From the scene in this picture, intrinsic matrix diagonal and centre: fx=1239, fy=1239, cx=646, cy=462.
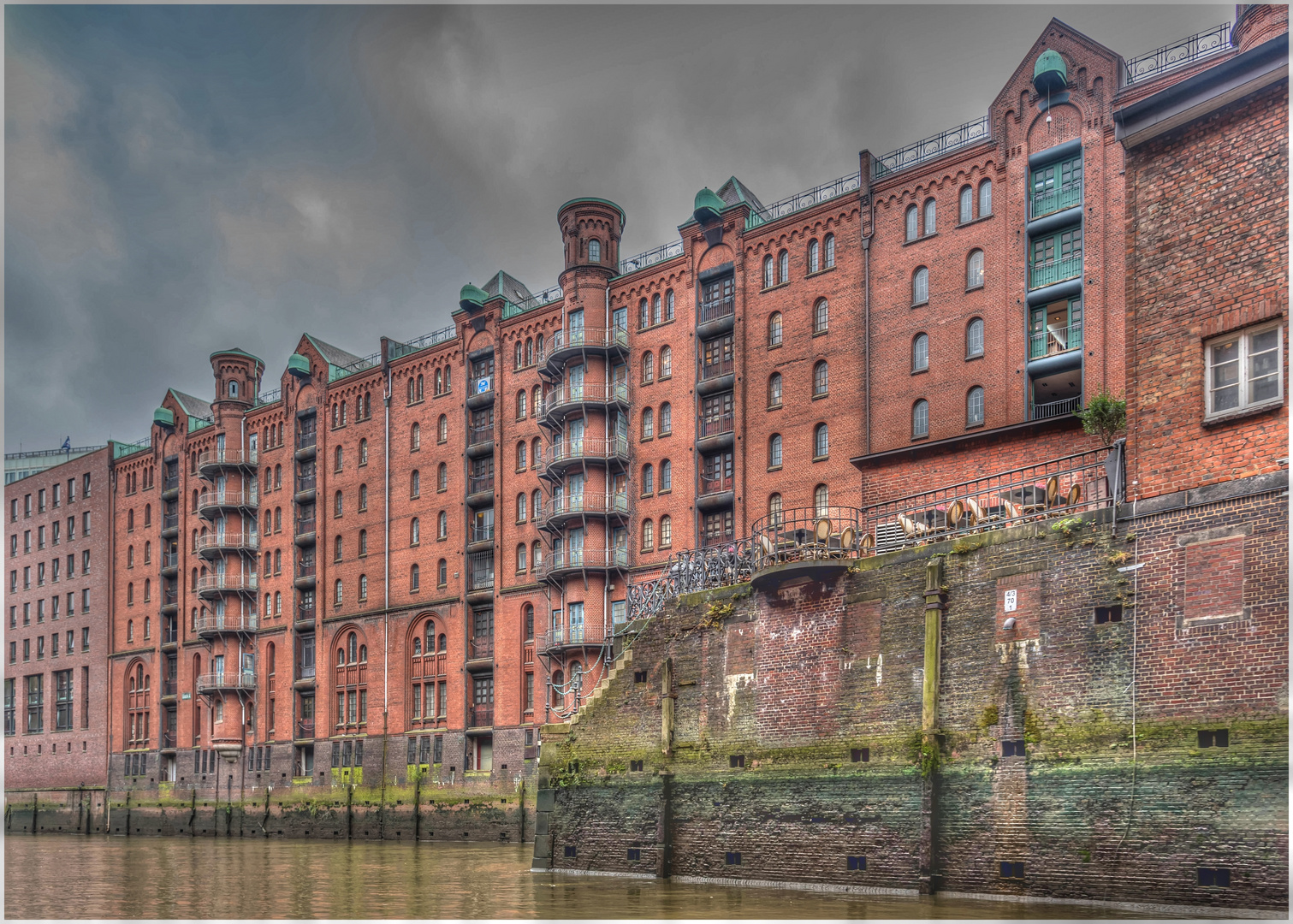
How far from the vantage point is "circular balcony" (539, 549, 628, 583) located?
160 feet

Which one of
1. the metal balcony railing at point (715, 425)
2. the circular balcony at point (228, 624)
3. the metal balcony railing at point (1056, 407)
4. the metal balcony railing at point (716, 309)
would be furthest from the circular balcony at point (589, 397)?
the circular balcony at point (228, 624)

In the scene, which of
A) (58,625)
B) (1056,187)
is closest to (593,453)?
(1056,187)

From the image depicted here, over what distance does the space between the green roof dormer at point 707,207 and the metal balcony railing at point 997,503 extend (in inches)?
645

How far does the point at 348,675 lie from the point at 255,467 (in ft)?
48.5

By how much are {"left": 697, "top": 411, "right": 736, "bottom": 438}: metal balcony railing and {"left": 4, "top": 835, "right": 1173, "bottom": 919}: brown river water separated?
1668 cm

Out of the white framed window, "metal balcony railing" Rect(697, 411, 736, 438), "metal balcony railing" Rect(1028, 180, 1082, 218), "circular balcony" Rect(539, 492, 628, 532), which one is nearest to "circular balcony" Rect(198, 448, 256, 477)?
"circular balcony" Rect(539, 492, 628, 532)

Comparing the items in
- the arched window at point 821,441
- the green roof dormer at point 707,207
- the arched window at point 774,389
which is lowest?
the arched window at point 821,441

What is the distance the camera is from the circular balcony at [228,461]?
224ft

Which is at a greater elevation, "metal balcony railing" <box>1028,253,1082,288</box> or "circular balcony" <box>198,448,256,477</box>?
"metal balcony railing" <box>1028,253,1082,288</box>

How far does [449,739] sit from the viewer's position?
5428cm

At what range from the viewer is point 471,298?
186 feet

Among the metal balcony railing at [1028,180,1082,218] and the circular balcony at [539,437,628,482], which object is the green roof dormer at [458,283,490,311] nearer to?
the circular balcony at [539,437,628,482]

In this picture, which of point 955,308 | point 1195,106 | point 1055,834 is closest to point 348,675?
point 955,308

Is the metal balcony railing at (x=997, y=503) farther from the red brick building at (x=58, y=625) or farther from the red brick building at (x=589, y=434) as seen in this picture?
the red brick building at (x=58, y=625)
